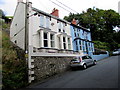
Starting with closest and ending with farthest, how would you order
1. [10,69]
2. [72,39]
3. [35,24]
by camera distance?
[10,69]
[35,24]
[72,39]

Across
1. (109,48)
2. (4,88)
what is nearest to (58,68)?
(4,88)

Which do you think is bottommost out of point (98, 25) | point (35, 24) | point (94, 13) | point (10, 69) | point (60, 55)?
point (10, 69)

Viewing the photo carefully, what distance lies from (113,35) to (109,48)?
555cm

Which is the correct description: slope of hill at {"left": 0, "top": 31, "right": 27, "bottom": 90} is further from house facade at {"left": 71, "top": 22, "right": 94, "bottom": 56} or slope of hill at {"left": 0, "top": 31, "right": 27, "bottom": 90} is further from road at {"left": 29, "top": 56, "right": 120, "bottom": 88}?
house facade at {"left": 71, "top": 22, "right": 94, "bottom": 56}

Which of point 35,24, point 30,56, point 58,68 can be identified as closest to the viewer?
point 30,56

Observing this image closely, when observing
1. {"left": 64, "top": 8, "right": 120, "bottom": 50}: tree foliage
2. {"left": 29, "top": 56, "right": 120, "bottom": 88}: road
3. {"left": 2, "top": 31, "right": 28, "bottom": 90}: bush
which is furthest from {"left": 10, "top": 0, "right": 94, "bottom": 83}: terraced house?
{"left": 64, "top": 8, "right": 120, "bottom": 50}: tree foliage

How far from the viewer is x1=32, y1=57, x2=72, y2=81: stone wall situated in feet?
30.8

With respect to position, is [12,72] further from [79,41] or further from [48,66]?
[79,41]

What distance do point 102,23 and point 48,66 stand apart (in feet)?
97.8

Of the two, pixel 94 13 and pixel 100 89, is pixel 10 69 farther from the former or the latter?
pixel 94 13

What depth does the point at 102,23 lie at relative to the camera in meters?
33.9

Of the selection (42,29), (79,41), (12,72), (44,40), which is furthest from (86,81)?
(79,41)

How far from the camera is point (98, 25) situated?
34094 millimetres

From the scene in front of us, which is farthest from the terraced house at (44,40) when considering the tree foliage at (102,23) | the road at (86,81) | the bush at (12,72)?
the tree foliage at (102,23)
